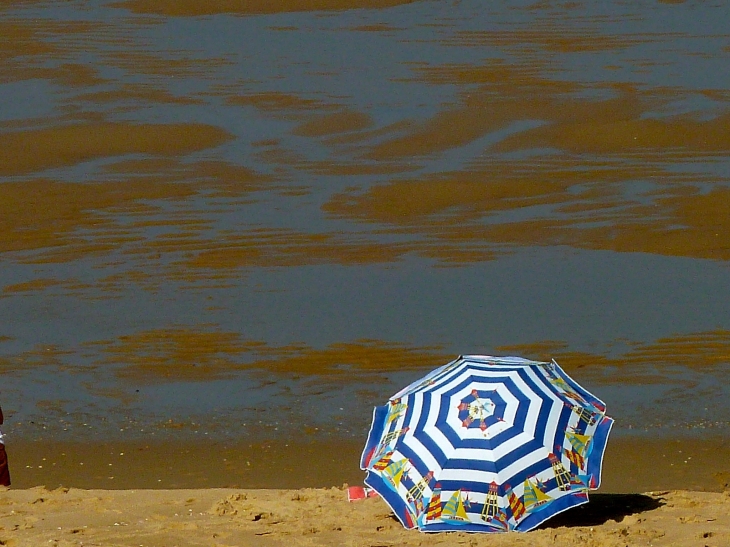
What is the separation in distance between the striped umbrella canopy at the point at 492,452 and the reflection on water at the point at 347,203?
339cm

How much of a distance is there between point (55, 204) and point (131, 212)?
3.16 feet

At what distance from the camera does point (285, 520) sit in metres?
6.60

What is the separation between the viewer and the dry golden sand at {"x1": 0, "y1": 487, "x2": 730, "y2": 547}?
6.16 meters

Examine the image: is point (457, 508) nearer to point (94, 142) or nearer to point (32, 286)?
point (32, 286)

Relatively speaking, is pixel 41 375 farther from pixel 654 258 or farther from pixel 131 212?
pixel 654 258

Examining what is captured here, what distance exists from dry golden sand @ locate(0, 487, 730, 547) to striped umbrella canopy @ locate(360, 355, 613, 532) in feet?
0.55

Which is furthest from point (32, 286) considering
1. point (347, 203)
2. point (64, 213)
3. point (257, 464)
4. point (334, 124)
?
point (334, 124)

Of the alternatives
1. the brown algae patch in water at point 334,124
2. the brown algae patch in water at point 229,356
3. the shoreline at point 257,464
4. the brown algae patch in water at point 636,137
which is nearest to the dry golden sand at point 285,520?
the shoreline at point 257,464

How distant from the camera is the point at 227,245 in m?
Result: 13.6

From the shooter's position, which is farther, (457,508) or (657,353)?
(657,353)

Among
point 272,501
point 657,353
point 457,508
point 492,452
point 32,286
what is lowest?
point 657,353

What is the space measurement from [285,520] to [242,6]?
59.9ft

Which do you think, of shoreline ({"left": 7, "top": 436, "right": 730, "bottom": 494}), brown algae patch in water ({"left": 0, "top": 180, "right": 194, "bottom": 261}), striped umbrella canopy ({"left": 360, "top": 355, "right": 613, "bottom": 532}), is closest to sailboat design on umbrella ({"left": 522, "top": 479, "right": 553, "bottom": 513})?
striped umbrella canopy ({"left": 360, "top": 355, "right": 613, "bottom": 532})

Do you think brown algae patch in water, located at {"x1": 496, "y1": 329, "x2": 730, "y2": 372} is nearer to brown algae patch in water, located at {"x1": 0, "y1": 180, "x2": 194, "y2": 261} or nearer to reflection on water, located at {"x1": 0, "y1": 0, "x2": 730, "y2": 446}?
reflection on water, located at {"x1": 0, "y1": 0, "x2": 730, "y2": 446}
